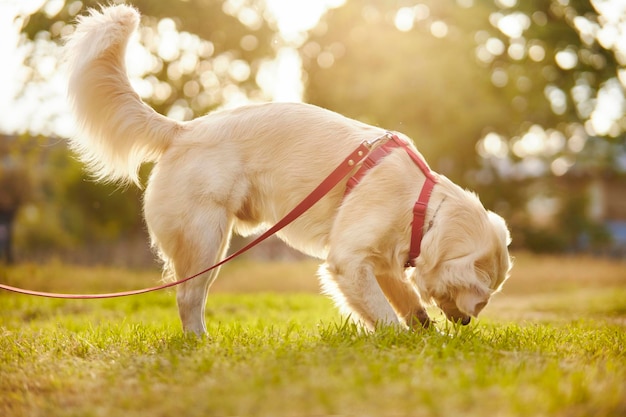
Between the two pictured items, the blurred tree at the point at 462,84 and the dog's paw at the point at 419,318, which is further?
the blurred tree at the point at 462,84

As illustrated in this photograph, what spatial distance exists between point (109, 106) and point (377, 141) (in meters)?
2.04

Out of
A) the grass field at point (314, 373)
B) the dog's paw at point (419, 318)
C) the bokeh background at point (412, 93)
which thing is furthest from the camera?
the bokeh background at point (412, 93)

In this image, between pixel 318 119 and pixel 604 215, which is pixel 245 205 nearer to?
pixel 318 119

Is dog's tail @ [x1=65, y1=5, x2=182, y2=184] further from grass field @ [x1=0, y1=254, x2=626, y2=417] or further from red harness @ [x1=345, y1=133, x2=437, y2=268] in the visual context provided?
red harness @ [x1=345, y1=133, x2=437, y2=268]

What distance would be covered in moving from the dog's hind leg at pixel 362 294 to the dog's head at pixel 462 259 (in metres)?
0.32

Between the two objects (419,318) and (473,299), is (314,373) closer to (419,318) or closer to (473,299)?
(473,299)

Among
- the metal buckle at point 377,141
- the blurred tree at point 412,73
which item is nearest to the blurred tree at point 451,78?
the blurred tree at point 412,73

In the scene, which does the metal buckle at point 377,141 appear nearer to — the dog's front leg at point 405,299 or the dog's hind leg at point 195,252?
the dog's front leg at point 405,299

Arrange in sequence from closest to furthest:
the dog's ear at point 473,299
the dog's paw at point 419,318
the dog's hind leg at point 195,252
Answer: the dog's ear at point 473,299 < the dog's hind leg at point 195,252 < the dog's paw at point 419,318

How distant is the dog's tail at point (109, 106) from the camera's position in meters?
4.37

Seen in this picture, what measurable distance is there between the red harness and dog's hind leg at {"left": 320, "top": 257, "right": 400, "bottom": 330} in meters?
0.33

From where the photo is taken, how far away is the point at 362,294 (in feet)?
13.1

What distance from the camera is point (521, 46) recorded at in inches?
794

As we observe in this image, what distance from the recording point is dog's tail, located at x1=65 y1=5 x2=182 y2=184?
4.37m
